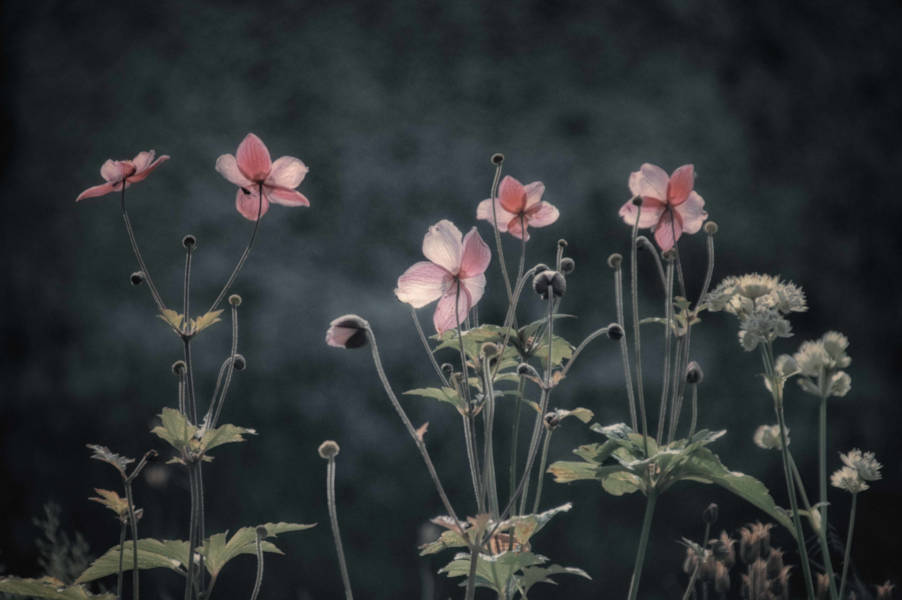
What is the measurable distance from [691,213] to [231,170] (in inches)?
32.7

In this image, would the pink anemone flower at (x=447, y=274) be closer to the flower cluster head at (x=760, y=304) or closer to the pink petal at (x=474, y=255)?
the pink petal at (x=474, y=255)

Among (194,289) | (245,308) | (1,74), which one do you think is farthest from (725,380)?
(1,74)

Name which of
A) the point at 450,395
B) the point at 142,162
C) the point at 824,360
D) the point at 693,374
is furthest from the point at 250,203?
the point at 824,360

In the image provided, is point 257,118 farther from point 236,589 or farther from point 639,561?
point 639,561

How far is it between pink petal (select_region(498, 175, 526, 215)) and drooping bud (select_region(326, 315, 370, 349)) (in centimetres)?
40

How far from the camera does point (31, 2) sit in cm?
324

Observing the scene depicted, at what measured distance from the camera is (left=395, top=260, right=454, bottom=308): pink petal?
3.84ft

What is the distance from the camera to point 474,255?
1133 mm

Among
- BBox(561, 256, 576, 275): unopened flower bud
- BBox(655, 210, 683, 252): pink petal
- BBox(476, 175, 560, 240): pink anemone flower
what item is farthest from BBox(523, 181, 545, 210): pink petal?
BBox(655, 210, 683, 252): pink petal

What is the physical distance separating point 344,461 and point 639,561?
1486mm

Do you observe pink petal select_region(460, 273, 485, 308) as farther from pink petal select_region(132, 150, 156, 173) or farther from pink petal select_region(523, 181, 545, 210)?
pink petal select_region(132, 150, 156, 173)

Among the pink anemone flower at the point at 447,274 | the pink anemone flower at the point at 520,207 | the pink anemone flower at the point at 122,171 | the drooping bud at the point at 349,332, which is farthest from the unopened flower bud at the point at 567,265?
the pink anemone flower at the point at 122,171

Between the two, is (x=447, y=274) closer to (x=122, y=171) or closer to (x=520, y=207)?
(x=520, y=207)

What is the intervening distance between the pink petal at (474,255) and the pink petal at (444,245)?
1cm
